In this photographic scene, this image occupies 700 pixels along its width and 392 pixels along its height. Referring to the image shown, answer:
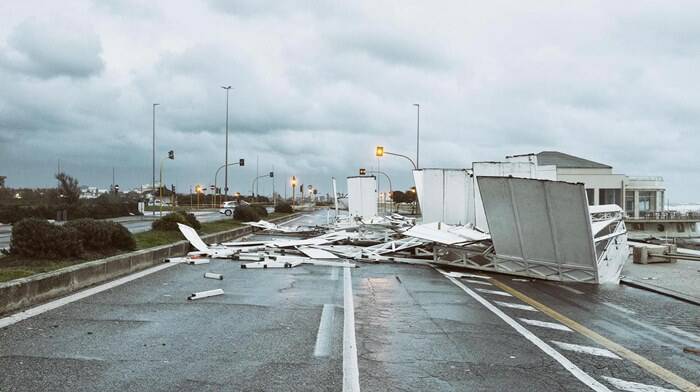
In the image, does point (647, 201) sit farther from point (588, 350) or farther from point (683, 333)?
point (588, 350)

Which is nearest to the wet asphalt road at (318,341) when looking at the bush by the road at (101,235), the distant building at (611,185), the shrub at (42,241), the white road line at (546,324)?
the white road line at (546,324)

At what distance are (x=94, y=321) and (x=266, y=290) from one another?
361 centimetres

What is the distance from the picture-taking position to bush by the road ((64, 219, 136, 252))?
11820mm

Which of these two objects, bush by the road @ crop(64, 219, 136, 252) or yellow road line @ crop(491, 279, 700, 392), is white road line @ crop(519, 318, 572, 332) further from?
bush by the road @ crop(64, 219, 136, 252)

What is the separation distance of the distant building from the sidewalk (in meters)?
50.9

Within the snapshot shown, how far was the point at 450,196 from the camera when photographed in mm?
22016

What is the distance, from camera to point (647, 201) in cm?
7681

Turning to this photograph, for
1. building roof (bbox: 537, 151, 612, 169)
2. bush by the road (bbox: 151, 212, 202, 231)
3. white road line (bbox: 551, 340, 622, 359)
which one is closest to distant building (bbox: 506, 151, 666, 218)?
building roof (bbox: 537, 151, 612, 169)

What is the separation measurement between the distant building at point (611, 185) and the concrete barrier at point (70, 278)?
5979 centimetres

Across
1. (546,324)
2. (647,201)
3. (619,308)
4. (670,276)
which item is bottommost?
(670,276)

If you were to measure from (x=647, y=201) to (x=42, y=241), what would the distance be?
81994mm

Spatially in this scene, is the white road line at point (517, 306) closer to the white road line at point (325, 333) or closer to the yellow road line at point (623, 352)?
the yellow road line at point (623, 352)

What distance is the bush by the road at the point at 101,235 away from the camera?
11820 millimetres

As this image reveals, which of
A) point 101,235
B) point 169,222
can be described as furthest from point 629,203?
point 101,235
